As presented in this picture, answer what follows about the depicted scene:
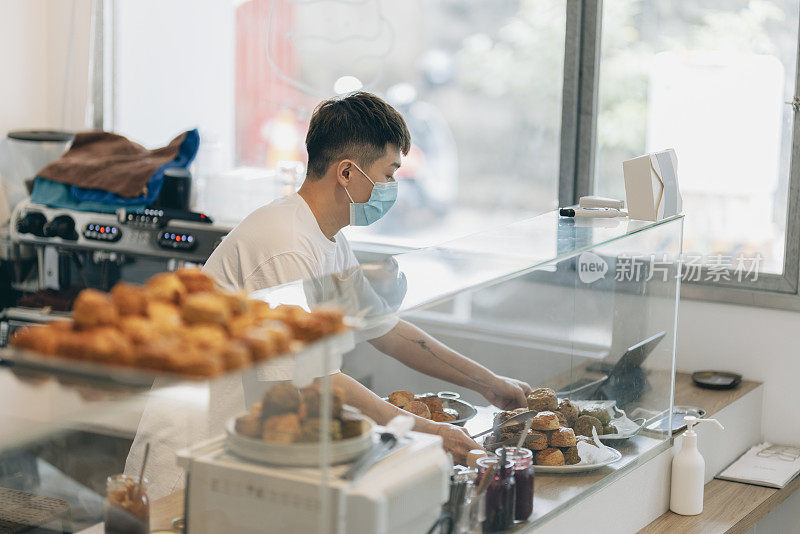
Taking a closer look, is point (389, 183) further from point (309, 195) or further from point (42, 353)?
point (42, 353)

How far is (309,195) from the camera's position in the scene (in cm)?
215

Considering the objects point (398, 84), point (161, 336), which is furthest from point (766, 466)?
point (161, 336)

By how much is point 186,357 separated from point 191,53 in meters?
3.31

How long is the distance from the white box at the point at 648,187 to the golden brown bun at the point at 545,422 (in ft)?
1.72

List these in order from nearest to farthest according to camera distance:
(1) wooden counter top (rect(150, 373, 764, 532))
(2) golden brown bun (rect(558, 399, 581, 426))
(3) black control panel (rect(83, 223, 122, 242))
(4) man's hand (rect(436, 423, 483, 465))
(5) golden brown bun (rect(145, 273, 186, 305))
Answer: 1. (5) golden brown bun (rect(145, 273, 186, 305))
2. (1) wooden counter top (rect(150, 373, 764, 532))
3. (4) man's hand (rect(436, 423, 483, 465))
4. (2) golden brown bun (rect(558, 399, 581, 426))
5. (3) black control panel (rect(83, 223, 122, 242))

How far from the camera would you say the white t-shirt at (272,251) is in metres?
2.01

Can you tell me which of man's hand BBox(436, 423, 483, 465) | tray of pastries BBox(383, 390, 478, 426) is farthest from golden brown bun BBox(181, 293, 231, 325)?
tray of pastries BBox(383, 390, 478, 426)

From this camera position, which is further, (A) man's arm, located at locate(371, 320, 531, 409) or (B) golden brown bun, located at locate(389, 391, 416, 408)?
(A) man's arm, located at locate(371, 320, 531, 409)

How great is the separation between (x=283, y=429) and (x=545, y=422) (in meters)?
0.85

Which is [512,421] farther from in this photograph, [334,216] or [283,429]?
[283,429]

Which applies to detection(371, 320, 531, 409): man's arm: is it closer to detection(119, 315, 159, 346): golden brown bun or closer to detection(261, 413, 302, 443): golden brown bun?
detection(261, 413, 302, 443): golden brown bun

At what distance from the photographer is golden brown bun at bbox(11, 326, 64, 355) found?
1122 millimetres

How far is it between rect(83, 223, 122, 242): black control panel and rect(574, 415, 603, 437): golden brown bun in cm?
190

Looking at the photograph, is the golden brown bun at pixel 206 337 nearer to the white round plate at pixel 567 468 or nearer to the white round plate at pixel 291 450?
the white round plate at pixel 291 450
